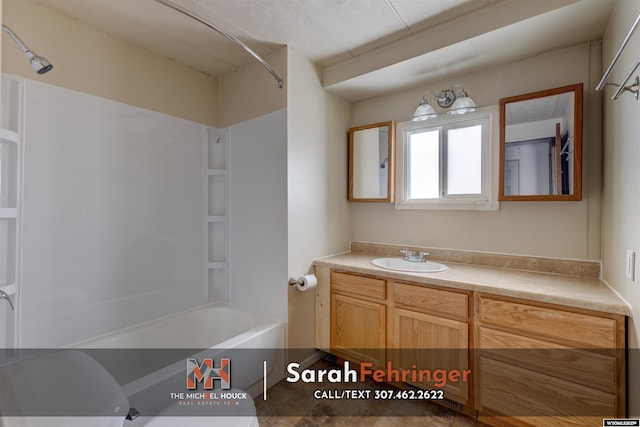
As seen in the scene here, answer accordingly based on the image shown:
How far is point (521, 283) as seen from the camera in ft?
5.73

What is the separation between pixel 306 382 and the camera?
225 centimetres

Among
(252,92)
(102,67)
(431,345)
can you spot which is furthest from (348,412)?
(102,67)

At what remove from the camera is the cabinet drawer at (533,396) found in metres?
1.45

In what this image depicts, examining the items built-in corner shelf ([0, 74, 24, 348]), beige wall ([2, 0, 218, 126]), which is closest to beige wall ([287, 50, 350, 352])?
beige wall ([2, 0, 218, 126])

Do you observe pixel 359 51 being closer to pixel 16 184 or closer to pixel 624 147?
pixel 624 147

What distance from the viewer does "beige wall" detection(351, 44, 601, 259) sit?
1.87 meters

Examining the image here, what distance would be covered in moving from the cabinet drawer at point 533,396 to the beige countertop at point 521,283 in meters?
0.40

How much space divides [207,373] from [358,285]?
1.09 meters

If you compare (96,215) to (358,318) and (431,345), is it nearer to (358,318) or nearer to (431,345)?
(358,318)

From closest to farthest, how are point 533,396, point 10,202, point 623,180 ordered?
point 623,180, point 533,396, point 10,202

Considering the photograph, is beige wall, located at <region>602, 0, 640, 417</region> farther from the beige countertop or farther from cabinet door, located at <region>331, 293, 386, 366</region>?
cabinet door, located at <region>331, 293, 386, 366</region>

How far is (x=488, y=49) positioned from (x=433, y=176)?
914 mm

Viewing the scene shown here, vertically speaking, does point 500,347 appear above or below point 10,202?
below

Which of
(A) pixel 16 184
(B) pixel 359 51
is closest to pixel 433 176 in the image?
(B) pixel 359 51
